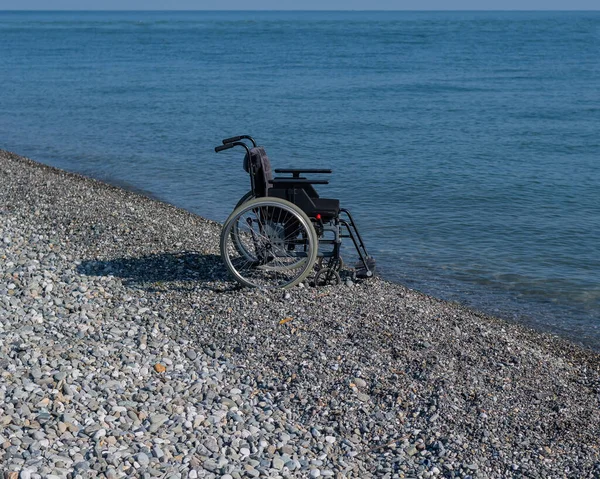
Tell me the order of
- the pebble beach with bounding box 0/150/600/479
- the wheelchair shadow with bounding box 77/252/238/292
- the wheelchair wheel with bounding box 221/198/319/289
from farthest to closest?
1. the wheelchair shadow with bounding box 77/252/238/292
2. the wheelchair wheel with bounding box 221/198/319/289
3. the pebble beach with bounding box 0/150/600/479

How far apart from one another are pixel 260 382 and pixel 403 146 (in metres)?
16.3

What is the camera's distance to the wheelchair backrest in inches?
324

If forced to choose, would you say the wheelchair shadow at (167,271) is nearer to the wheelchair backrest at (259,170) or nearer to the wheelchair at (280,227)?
the wheelchair at (280,227)

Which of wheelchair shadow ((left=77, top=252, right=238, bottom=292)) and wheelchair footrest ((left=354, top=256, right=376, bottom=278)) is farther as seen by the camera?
wheelchair footrest ((left=354, top=256, right=376, bottom=278))

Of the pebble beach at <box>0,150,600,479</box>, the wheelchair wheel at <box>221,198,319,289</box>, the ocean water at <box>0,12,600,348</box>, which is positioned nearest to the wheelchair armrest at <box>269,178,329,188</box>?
the wheelchair wheel at <box>221,198,319,289</box>

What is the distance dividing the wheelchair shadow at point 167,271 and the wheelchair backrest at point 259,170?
108cm

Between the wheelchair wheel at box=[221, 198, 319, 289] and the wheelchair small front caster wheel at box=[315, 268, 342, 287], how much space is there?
0.80 feet

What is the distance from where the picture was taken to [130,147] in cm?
2267

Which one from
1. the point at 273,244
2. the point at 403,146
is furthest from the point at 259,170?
the point at 403,146

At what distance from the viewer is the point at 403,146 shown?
71.8 ft

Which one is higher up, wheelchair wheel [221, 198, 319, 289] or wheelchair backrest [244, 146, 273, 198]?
wheelchair backrest [244, 146, 273, 198]

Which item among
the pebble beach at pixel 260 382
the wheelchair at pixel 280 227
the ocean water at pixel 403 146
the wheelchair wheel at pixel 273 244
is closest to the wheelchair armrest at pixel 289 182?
the wheelchair at pixel 280 227

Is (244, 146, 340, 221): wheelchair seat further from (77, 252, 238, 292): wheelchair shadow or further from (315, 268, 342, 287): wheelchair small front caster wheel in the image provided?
(77, 252, 238, 292): wheelchair shadow

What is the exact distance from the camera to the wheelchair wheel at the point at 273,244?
798 centimetres
